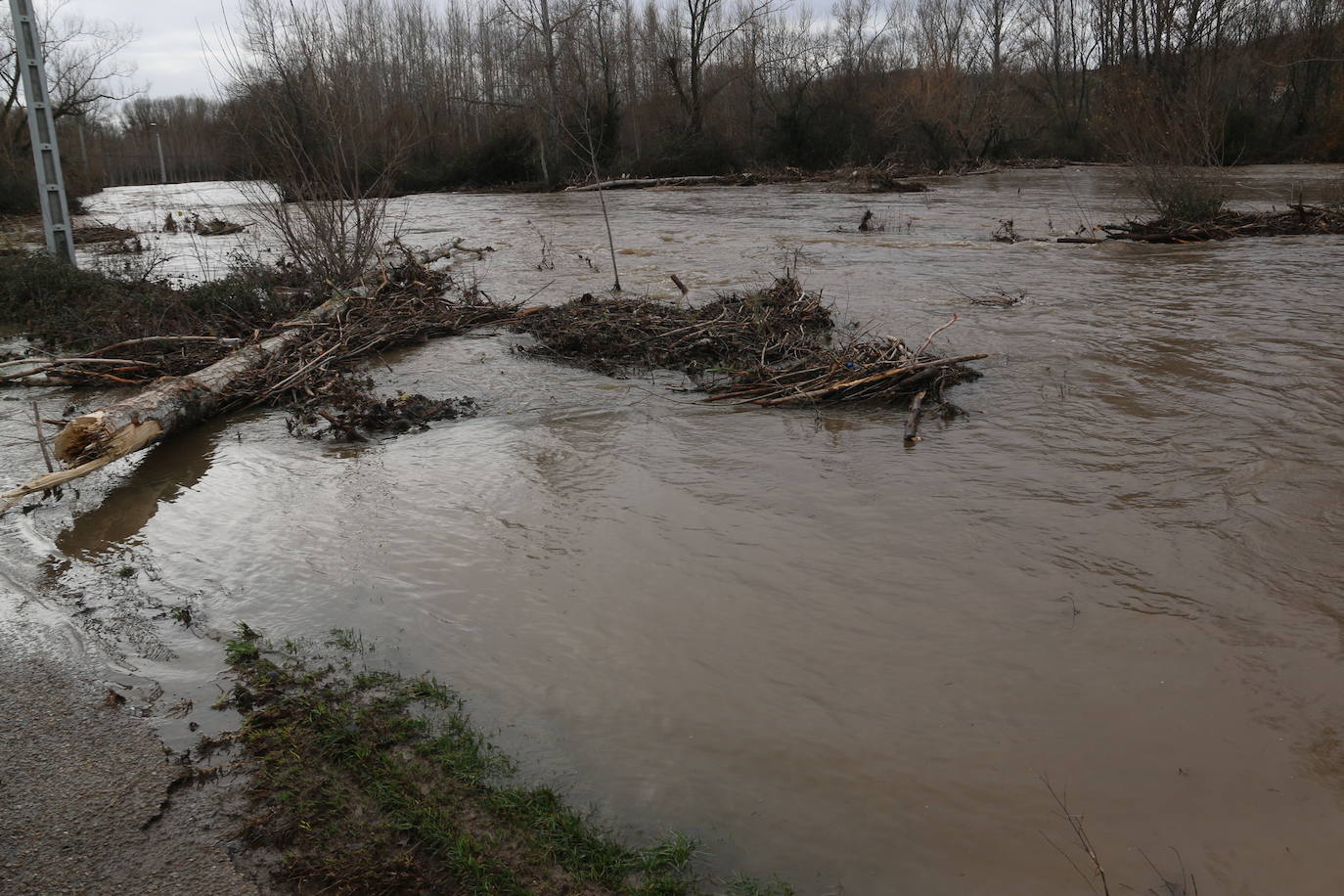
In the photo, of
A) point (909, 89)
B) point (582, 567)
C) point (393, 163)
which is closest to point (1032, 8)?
point (909, 89)

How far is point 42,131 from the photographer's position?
39.6ft

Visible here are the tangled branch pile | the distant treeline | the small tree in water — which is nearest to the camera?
the tangled branch pile

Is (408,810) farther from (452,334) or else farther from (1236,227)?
(1236,227)

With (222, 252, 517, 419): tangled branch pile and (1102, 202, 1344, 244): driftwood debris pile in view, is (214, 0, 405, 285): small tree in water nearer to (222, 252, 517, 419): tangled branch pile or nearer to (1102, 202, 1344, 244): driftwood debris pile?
(222, 252, 517, 419): tangled branch pile

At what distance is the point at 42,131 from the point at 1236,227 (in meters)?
18.1

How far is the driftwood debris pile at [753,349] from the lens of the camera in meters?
7.43

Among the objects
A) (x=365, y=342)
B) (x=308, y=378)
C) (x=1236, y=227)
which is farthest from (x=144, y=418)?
(x=1236, y=227)

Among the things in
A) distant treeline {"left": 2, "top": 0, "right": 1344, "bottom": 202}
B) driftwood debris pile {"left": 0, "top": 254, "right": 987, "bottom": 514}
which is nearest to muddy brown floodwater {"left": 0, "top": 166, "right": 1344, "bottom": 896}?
driftwood debris pile {"left": 0, "top": 254, "right": 987, "bottom": 514}

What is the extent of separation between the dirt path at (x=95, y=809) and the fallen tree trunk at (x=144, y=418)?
214 centimetres

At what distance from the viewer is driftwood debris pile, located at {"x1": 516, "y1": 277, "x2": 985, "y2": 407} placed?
743cm

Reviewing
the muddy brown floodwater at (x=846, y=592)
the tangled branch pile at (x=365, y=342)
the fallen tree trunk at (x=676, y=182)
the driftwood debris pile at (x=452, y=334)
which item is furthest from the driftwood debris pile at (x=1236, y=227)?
the fallen tree trunk at (x=676, y=182)

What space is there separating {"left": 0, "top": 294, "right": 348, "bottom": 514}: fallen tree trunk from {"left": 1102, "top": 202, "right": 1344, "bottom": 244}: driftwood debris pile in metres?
13.6

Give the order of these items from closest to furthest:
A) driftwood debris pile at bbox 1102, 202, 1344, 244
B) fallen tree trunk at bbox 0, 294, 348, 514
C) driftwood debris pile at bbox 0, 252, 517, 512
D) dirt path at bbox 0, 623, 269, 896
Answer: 1. dirt path at bbox 0, 623, 269, 896
2. fallen tree trunk at bbox 0, 294, 348, 514
3. driftwood debris pile at bbox 0, 252, 517, 512
4. driftwood debris pile at bbox 1102, 202, 1344, 244

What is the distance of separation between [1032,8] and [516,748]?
57.8 meters
